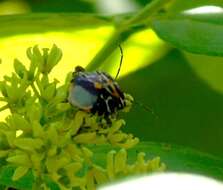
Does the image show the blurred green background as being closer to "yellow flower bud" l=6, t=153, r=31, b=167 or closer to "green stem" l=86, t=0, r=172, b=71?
"green stem" l=86, t=0, r=172, b=71

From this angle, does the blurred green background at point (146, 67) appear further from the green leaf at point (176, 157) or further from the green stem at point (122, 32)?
the green leaf at point (176, 157)

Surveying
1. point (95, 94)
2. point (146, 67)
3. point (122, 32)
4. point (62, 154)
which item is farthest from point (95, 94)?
point (146, 67)

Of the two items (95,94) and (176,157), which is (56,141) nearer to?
(95,94)

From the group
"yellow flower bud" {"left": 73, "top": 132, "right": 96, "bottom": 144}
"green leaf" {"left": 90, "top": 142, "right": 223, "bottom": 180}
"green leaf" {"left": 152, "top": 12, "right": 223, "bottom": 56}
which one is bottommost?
"yellow flower bud" {"left": 73, "top": 132, "right": 96, "bottom": 144}

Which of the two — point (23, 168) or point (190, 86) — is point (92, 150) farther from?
point (190, 86)

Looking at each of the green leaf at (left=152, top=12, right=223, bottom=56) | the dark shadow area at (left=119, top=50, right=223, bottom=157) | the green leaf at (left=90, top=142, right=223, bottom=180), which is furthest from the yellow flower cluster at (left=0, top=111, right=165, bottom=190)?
the dark shadow area at (left=119, top=50, right=223, bottom=157)

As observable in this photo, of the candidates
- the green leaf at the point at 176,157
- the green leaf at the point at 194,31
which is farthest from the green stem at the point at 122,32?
the green leaf at the point at 176,157

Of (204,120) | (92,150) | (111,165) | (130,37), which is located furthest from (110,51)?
(204,120)
